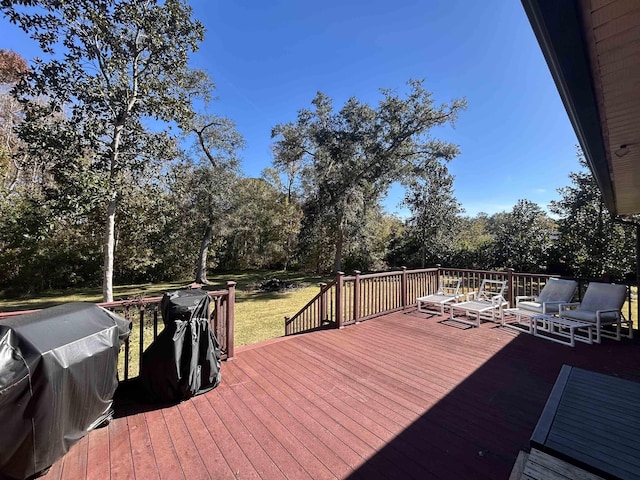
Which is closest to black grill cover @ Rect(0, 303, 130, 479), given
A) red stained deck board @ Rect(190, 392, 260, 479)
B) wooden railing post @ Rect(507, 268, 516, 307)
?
red stained deck board @ Rect(190, 392, 260, 479)

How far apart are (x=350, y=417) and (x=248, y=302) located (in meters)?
9.09

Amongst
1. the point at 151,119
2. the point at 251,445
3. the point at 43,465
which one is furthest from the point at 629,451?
the point at 151,119

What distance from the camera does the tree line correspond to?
6473 mm

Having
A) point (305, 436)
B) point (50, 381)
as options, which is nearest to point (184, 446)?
point (305, 436)

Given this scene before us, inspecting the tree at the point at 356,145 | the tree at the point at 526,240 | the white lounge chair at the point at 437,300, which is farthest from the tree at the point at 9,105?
the tree at the point at 526,240

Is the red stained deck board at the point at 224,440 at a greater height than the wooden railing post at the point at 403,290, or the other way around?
the wooden railing post at the point at 403,290

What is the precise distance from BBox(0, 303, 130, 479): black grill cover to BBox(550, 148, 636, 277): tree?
37.7 feet

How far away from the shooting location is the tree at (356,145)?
12695 millimetres

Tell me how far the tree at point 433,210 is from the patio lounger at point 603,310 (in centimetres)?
904

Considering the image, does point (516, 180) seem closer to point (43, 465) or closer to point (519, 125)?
point (519, 125)

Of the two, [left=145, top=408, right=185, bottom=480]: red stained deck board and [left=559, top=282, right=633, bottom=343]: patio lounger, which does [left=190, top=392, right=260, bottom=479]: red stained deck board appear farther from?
[left=559, top=282, right=633, bottom=343]: patio lounger

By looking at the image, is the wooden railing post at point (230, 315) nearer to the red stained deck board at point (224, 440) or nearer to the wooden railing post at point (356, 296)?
the red stained deck board at point (224, 440)

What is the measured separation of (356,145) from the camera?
42.8ft

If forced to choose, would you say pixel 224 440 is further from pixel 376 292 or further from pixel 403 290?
pixel 403 290
